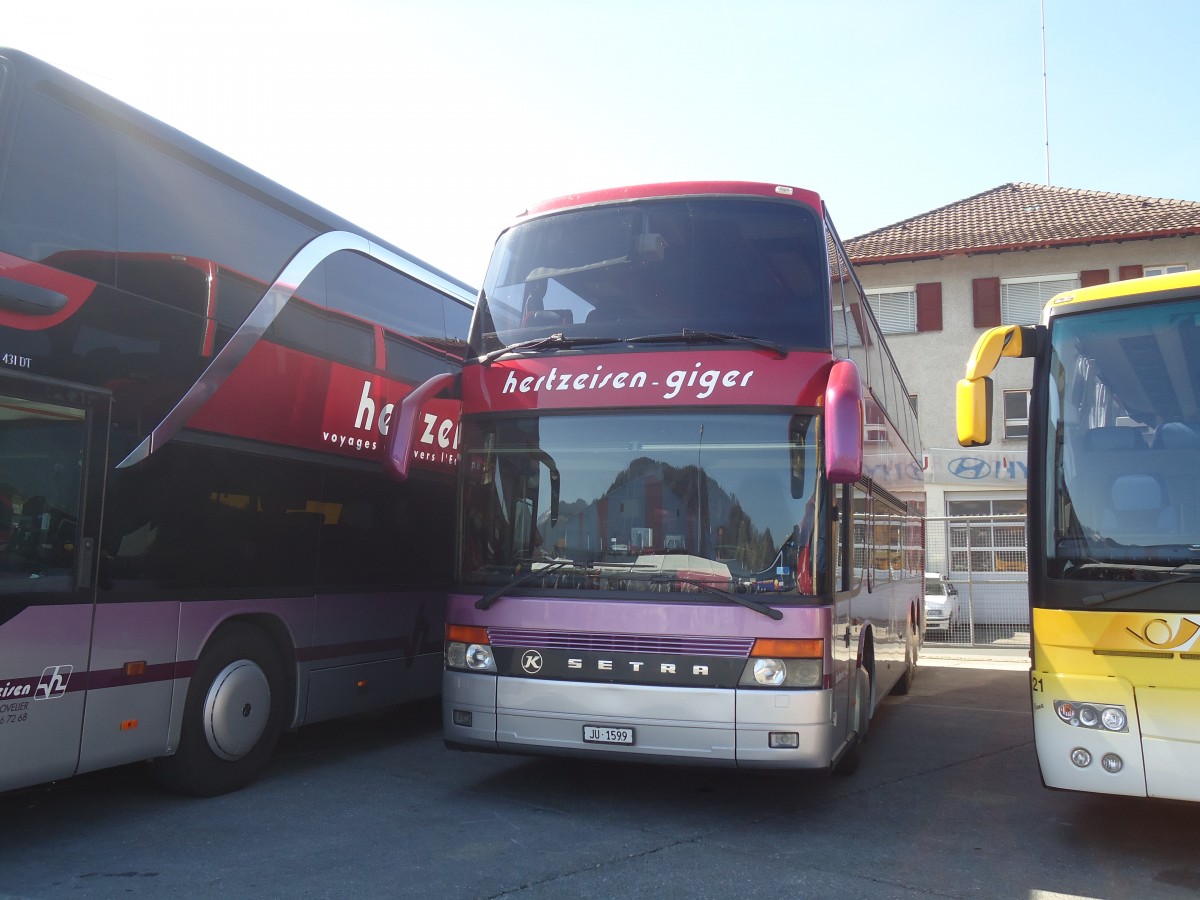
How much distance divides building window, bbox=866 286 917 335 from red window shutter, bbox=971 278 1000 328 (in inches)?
65.3

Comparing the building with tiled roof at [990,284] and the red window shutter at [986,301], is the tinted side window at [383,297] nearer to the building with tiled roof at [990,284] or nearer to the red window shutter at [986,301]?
the building with tiled roof at [990,284]

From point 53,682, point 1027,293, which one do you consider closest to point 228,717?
point 53,682

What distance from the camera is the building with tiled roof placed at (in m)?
29.7

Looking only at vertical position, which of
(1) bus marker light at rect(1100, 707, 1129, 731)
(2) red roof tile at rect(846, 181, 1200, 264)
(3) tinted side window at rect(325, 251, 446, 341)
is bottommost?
(1) bus marker light at rect(1100, 707, 1129, 731)

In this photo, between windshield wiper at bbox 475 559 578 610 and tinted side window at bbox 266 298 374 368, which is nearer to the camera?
windshield wiper at bbox 475 559 578 610

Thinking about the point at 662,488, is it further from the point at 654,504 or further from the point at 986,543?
the point at 986,543

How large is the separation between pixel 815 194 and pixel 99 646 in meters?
5.17

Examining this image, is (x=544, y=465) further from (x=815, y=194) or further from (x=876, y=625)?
(x=876, y=625)

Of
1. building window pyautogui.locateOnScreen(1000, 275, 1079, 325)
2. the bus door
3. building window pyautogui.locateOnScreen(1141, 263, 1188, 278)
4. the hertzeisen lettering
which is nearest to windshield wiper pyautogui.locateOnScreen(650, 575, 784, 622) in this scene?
the hertzeisen lettering

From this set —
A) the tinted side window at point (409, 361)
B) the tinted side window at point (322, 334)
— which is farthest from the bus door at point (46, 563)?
the tinted side window at point (409, 361)

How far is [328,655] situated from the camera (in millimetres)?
8469

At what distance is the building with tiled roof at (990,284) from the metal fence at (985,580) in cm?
751

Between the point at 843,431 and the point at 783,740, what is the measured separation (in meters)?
1.79

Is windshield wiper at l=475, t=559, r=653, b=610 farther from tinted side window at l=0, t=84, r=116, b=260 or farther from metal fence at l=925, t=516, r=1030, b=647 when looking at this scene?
metal fence at l=925, t=516, r=1030, b=647
